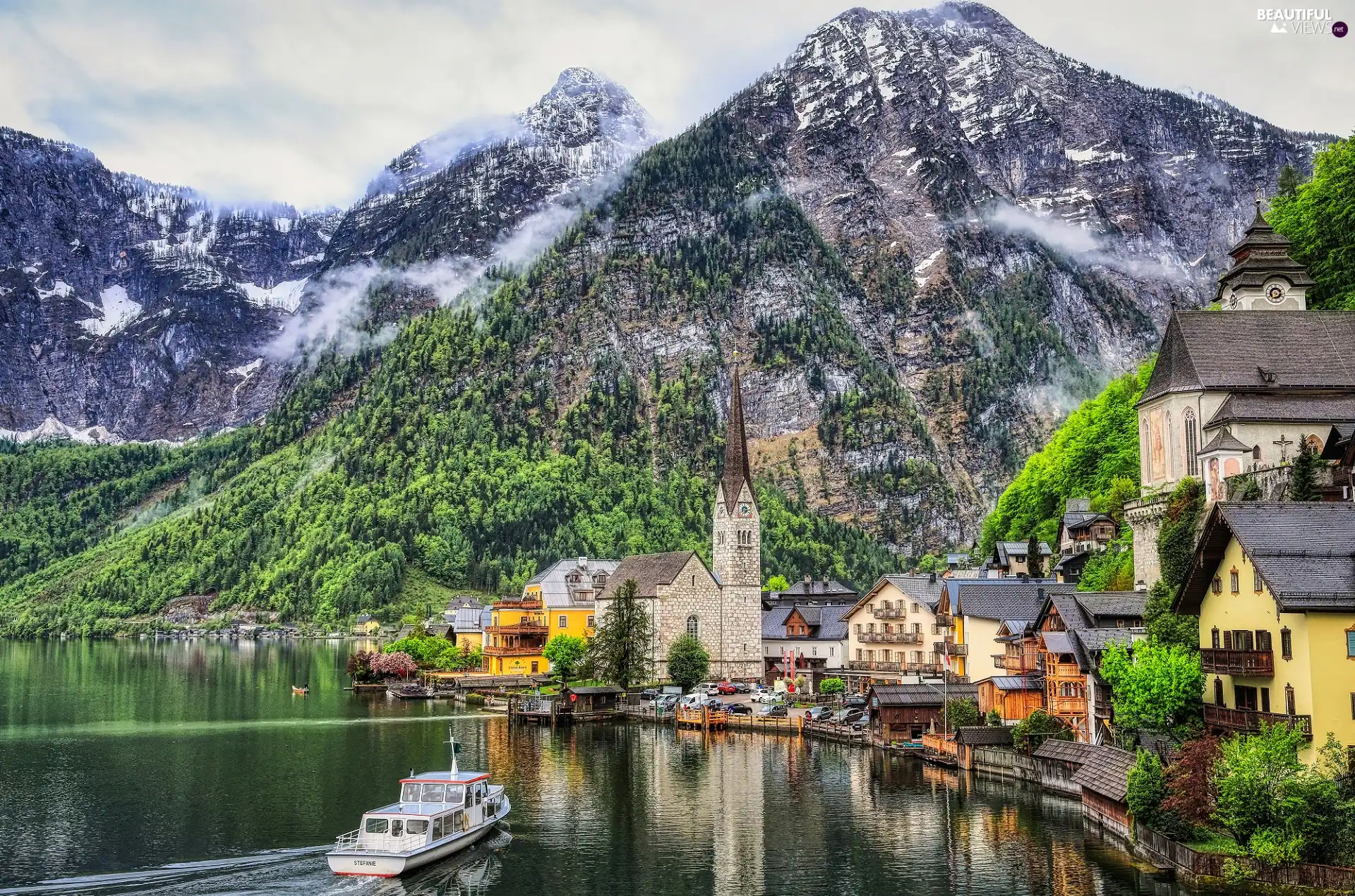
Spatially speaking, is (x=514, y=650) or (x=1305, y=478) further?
(x=514, y=650)

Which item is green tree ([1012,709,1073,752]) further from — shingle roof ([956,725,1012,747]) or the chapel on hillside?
the chapel on hillside

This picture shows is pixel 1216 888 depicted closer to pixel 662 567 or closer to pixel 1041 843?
pixel 1041 843

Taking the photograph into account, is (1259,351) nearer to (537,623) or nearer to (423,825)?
(423,825)

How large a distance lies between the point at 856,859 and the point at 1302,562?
19.7 meters

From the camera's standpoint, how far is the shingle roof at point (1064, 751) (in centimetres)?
5606

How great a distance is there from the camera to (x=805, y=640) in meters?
120

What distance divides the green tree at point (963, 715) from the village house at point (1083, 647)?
4711 millimetres

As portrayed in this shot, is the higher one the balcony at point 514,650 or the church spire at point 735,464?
the church spire at point 735,464

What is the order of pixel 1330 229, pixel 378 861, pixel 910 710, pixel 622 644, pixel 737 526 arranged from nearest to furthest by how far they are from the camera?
pixel 378 861 → pixel 910 710 → pixel 1330 229 → pixel 622 644 → pixel 737 526

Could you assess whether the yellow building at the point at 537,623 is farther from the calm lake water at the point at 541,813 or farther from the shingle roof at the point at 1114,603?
the shingle roof at the point at 1114,603

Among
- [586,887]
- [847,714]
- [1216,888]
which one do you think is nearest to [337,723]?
[847,714]

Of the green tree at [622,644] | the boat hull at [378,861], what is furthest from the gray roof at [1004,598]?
the boat hull at [378,861]

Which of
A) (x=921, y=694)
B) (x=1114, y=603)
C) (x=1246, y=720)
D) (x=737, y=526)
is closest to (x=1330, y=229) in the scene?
(x=1114, y=603)

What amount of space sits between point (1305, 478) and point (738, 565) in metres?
73.1
